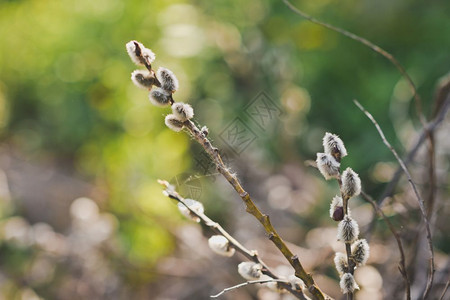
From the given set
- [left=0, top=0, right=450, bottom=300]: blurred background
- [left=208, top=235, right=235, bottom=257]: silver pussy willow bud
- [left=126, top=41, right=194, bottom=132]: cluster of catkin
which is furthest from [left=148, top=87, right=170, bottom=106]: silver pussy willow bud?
[left=0, top=0, right=450, bottom=300]: blurred background

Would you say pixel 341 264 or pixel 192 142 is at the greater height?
pixel 192 142

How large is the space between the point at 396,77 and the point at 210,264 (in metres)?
0.63

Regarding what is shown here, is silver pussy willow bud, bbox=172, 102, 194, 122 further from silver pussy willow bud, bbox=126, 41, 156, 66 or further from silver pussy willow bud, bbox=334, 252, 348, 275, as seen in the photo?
silver pussy willow bud, bbox=334, 252, 348, 275

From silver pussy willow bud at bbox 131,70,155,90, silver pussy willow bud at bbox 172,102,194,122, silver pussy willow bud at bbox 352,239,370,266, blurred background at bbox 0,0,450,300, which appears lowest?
silver pussy willow bud at bbox 352,239,370,266

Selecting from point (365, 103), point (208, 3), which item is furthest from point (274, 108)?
point (208, 3)

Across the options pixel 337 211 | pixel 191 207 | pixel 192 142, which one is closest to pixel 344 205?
pixel 337 211

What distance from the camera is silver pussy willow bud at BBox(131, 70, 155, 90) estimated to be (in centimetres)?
39

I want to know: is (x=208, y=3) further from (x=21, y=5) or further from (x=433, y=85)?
(x=21, y=5)

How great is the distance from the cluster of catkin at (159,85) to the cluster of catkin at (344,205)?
4.0 inches

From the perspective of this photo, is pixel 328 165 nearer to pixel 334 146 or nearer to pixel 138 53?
pixel 334 146

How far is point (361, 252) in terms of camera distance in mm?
380

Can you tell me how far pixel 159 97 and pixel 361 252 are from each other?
18 centimetres

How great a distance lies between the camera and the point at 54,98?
162 centimetres

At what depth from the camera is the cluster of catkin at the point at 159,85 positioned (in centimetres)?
38
